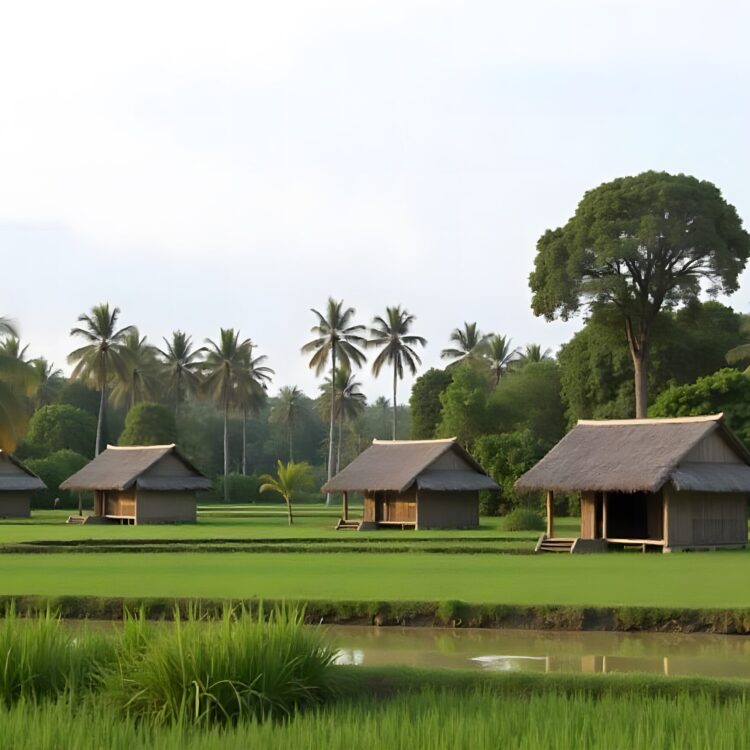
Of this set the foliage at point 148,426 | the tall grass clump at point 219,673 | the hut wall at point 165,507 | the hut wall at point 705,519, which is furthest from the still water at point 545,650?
the foliage at point 148,426

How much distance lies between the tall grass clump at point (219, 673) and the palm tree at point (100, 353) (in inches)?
2290

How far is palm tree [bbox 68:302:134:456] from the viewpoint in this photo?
218 ft

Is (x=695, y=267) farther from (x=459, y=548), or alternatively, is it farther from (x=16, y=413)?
(x=16, y=413)

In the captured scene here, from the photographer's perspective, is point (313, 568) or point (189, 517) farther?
point (189, 517)

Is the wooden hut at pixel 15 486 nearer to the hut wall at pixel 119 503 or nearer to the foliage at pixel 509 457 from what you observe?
the hut wall at pixel 119 503

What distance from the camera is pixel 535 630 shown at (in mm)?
15898

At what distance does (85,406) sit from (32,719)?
7419 centimetres

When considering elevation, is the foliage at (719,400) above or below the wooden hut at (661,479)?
above

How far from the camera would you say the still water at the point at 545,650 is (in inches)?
508

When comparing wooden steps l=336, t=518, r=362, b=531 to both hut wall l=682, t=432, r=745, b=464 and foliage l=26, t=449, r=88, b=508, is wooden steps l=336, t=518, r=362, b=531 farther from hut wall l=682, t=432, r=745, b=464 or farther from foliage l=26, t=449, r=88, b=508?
foliage l=26, t=449, r=88, b=508

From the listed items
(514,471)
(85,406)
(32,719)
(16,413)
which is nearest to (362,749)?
(32,719)

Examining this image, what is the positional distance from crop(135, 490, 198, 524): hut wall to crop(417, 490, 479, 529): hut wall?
412 inches

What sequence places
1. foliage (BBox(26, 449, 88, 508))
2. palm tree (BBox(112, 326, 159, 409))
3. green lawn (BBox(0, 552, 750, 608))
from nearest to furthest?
green lawn (BBox(0, 552, 750, 608)) → foliage (BBox(26, 449, 88, 508)) → palm tree (BBox(112, 326, 159, 409))

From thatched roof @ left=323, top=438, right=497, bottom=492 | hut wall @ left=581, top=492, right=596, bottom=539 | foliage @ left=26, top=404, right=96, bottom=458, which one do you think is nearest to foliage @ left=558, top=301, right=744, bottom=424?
thatched roof @ left=323, top=438, right=497, bottom=492
